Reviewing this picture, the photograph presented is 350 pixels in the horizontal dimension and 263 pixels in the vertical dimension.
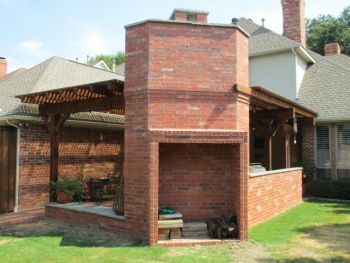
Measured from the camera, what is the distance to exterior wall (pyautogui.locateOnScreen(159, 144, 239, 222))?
26.6 ft

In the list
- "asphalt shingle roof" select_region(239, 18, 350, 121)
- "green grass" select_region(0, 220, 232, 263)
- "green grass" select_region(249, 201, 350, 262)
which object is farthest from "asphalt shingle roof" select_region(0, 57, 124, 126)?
"asphalt shingle roof" select_region(239, 18, 350, 121)

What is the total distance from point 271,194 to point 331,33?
2906 cm

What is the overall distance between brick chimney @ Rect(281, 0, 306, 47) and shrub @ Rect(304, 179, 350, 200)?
772 cm

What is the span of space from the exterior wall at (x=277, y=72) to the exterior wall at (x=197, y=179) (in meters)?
9.44

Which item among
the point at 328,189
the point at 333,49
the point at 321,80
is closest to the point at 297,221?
the point at 328,189

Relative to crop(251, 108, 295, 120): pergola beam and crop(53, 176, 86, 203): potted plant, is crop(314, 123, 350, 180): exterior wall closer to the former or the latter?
crop(251, 108, 295, 120): pergola beam

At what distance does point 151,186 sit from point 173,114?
1.57m

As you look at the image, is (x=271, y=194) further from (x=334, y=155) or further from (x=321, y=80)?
(x=321, y=80)

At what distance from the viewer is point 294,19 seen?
18.8 metres

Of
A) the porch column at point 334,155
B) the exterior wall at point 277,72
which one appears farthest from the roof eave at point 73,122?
the porch column at point 334,155

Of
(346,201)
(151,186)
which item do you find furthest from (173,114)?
(346,201)

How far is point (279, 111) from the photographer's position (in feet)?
38.7

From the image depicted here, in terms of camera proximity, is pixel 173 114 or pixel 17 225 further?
pixel 17 225

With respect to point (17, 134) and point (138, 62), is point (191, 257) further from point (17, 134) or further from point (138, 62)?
point (17, 134)
